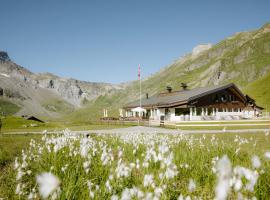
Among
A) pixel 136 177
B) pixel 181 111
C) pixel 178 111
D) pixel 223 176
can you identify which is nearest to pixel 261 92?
pixel 181 111

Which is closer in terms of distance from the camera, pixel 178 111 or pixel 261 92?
pixel 178 111

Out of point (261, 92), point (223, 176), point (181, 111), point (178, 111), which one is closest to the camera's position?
point (223, 176)

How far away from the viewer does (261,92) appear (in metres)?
97.8

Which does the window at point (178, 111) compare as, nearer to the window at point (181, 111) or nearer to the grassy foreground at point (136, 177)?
the window at point (181, 111)

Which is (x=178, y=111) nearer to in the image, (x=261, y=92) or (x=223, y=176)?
(x=223, y=176)

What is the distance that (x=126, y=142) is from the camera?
33.7 ft

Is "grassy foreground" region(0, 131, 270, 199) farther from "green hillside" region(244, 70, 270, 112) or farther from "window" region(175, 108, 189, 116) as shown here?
"green hillside" region(244, 70, 270, 112)

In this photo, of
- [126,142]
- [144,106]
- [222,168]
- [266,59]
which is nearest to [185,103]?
[144,106]

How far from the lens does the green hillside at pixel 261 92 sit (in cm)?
8756

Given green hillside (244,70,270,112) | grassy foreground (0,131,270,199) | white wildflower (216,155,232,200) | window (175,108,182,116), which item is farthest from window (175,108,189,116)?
white wildflower (216,155,232,200)

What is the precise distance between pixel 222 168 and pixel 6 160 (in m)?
9.12

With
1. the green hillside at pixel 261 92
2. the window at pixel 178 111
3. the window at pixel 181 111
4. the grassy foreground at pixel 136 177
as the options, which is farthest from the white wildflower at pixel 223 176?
the green hillside at pixel 261 92

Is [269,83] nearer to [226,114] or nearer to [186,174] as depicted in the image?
[226,114]

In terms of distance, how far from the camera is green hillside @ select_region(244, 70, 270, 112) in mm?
87556
